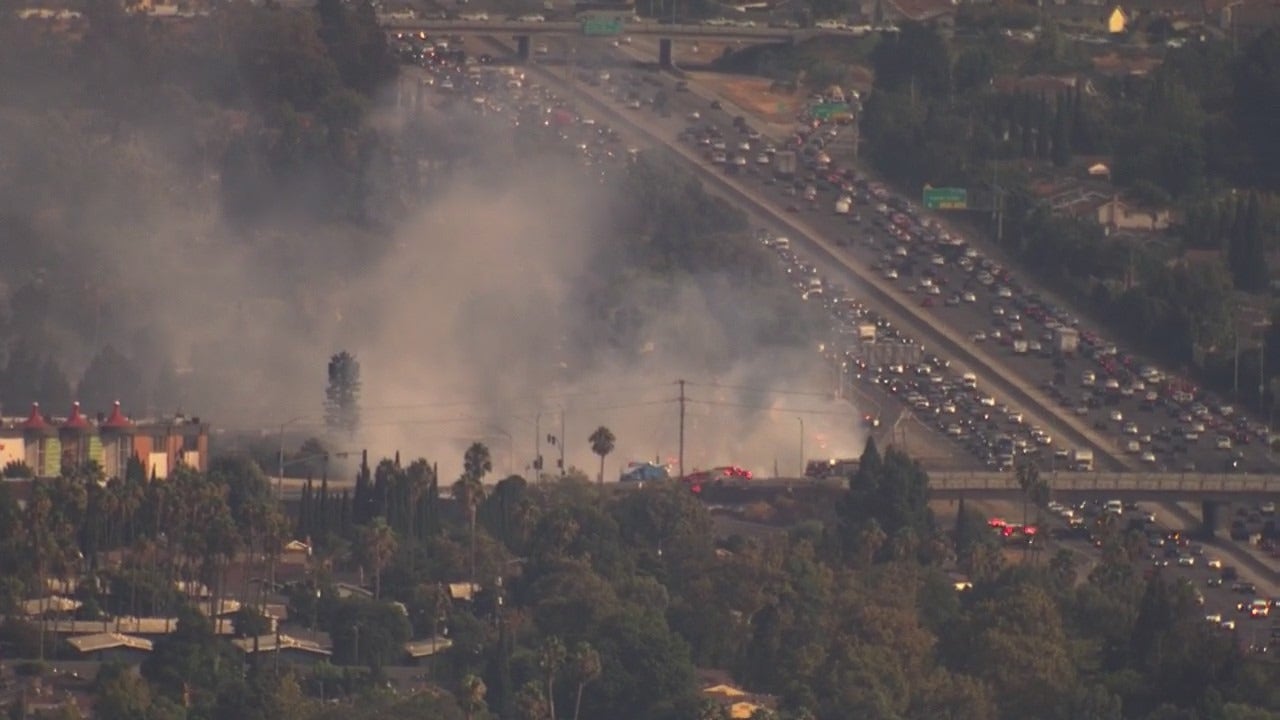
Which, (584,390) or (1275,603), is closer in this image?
(1275,603)

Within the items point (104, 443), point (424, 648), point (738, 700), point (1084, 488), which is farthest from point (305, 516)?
point (738, 700)

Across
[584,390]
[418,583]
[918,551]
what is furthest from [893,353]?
[418,583]

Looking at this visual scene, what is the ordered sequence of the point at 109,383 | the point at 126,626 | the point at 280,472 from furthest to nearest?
1. the point at 109,383
2. the point at 280,472
3. the point at 126,626

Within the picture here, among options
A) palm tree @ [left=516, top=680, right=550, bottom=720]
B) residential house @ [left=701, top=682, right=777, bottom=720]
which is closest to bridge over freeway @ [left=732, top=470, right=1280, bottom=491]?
residential house @ [left=701, top=682, right=777, bottom=720]

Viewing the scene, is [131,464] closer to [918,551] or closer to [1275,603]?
A: [918,551]

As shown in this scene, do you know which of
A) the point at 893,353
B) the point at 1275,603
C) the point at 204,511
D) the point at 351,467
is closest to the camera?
the point at 204,511

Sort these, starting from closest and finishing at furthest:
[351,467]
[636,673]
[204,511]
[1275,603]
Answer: [636,673] < [204,511] < [1275,603] < [351,467]

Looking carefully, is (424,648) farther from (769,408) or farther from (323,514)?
(769,408)
